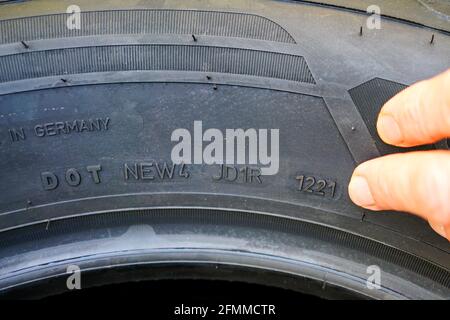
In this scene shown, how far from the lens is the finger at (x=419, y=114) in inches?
24.8

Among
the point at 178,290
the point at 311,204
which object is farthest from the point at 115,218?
the point at 311,204

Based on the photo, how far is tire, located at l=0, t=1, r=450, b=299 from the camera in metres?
0.79

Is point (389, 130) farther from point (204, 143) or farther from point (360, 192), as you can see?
point (204, 143)

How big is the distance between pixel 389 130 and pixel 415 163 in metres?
0.08

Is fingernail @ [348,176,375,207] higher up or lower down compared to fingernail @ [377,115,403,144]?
lower down

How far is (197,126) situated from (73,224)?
26 centimetres

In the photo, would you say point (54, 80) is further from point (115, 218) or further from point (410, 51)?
point (410, 51)

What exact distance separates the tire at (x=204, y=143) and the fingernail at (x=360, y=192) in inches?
1.5

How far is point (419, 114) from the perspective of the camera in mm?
656

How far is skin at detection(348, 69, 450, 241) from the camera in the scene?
62 centimetres

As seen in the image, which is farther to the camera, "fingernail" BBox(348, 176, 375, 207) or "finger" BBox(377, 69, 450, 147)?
"fingernail" BBox(348, 176, 375, 207)

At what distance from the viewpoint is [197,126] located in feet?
2.64

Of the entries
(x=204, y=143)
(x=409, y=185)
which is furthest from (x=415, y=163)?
(x=204, y=143)

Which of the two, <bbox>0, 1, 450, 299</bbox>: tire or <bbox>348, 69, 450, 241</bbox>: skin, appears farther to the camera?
<bbox>0, 1, 450, 299</bbox>: tire
